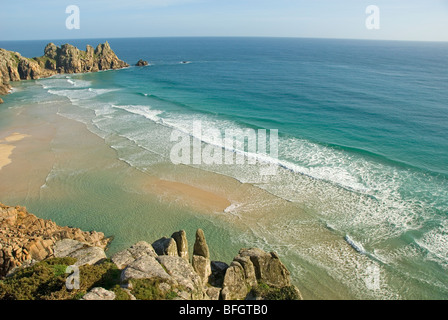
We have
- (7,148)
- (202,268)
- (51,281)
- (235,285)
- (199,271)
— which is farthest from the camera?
(7,148)

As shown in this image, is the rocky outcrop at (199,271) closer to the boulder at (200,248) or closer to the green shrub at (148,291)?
the boulder at (200,248)

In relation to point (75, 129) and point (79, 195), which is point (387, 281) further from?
point (75, 129)

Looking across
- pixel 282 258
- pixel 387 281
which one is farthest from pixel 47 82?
pixel 387 281

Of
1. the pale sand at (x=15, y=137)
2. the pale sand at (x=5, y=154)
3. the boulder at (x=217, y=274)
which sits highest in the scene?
the pale sand at (x=15, y=137)

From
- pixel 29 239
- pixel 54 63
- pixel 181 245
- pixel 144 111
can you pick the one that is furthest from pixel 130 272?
pixel 54 63

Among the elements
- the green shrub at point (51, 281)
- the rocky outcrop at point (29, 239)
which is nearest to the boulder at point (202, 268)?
the green shrub at point (51, 281)

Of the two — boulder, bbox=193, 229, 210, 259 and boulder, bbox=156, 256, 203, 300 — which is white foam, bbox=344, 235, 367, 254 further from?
boulder, bbox=156, 256, 203, 300

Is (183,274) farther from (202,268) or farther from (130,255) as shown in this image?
(130,255)
